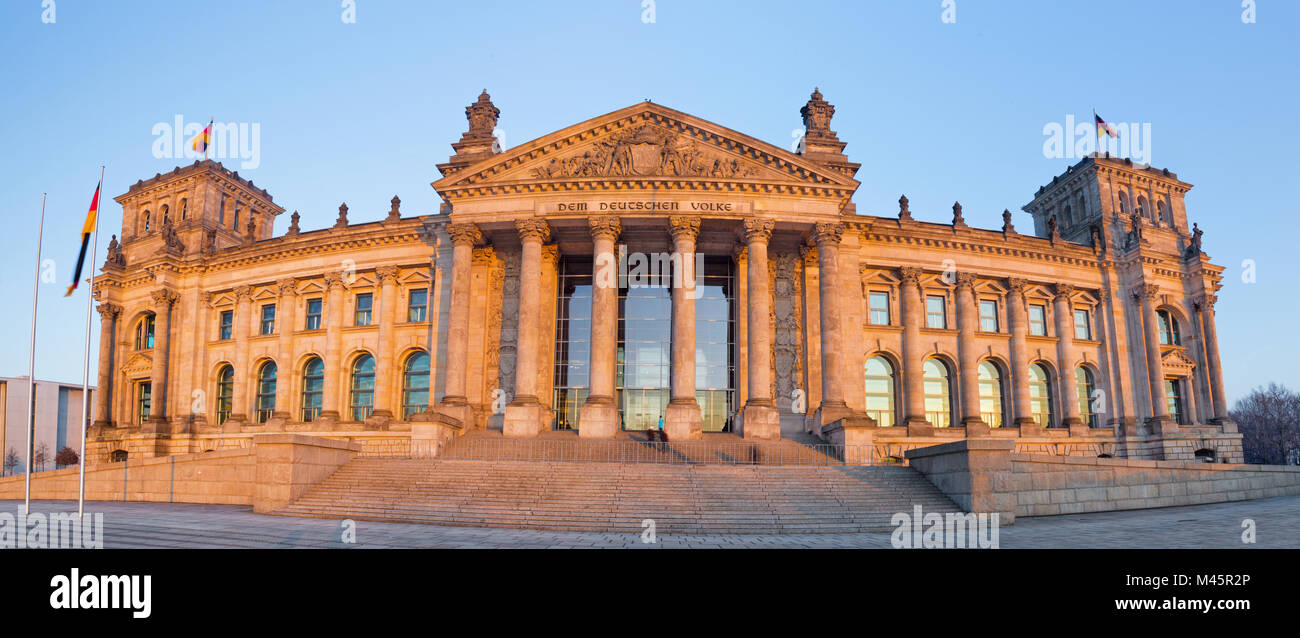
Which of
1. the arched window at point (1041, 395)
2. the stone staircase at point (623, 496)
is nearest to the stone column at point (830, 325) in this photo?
the stone staircase at point (623, 496)

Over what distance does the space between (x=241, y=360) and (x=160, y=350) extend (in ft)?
18.9

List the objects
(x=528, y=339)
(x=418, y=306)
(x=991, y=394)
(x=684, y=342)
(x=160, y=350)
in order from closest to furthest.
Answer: (x=684, y=342), (x=528, y=339), (x=418, y=306), (x=991, y=394), (x=160, y=350)

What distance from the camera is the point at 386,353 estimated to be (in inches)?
1688

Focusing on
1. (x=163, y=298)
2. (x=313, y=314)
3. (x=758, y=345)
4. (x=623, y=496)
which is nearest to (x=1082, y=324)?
(x=758, y=345)

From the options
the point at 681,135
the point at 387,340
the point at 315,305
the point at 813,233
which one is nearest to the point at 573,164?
the point at 681,135

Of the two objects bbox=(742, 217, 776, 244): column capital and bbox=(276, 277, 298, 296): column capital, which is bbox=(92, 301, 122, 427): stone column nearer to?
bbox=(276, 277, 298, 296): column capital

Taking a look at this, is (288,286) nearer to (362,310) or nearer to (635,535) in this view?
(362,310)

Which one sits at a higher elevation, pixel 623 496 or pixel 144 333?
pixel 144 333

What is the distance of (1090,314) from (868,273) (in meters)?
15.1

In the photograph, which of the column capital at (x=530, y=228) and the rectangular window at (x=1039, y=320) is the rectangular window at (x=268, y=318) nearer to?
the column capital at (x=530, y=228)

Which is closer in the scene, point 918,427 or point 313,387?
point 918,427
